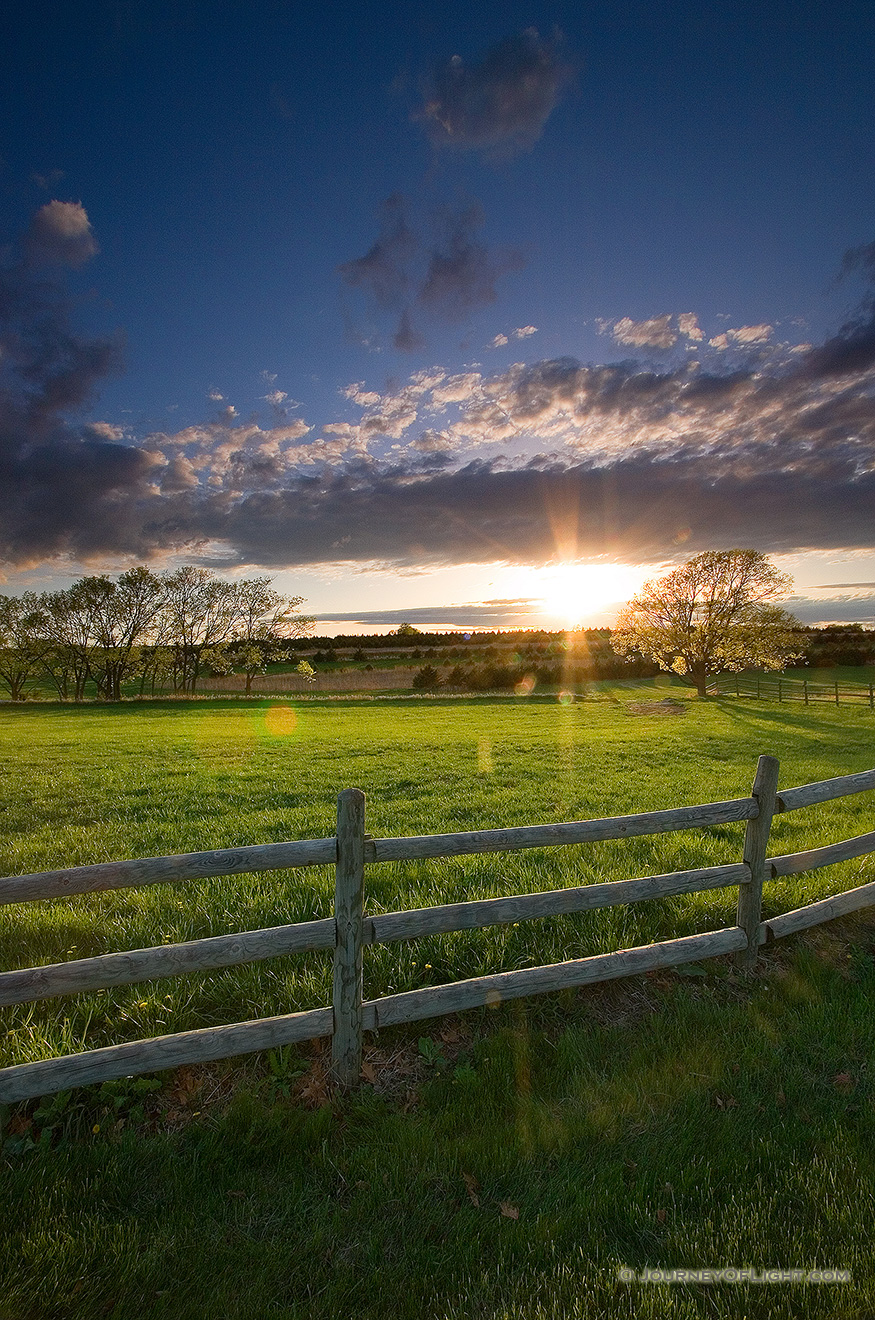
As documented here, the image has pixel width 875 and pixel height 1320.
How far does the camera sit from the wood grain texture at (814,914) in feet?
19.6

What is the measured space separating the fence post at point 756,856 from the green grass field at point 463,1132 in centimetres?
29

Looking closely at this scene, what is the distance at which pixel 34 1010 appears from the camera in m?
4.98

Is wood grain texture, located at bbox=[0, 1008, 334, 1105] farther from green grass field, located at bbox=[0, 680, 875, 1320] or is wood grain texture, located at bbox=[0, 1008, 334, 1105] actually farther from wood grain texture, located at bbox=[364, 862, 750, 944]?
wood grain texture, located at bbox=[364, 862, 750, 944]

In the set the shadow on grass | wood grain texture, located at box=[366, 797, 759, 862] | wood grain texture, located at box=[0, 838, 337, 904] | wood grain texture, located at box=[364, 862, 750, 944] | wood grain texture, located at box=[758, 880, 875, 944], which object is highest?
wood grain texture, located at box=[0, 838, 337, 904]

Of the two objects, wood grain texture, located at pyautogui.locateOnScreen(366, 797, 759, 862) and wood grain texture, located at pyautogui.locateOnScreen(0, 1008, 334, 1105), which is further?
wood grain texture, located at pyautogui.locateOnScreen(366, 797, 759, 862)

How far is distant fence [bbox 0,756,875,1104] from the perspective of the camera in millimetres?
3879

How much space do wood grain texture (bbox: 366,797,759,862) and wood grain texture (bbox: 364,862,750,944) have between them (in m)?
0.40

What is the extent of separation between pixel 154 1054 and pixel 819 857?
6.18m

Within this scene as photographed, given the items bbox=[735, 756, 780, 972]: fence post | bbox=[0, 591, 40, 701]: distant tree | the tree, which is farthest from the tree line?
bbox=[735, 756, 780, 972]: fence post

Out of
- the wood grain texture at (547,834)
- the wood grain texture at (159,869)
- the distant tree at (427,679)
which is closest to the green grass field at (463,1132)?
the wood grain texture at (547,834)

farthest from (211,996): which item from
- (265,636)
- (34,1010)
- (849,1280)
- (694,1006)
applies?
(265,636)

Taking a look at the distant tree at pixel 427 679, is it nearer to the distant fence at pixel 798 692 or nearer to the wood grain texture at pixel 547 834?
the distant fence at pixel 798 692

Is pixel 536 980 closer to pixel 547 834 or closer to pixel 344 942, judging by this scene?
pixel 547 834

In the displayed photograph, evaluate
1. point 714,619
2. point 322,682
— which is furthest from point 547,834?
point 322,682
